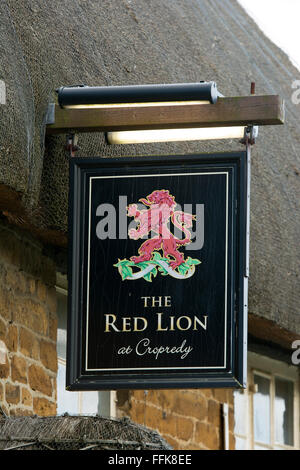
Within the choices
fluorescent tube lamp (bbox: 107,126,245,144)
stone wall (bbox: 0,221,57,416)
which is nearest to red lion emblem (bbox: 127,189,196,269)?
fluorescent tube lamp (bbox: 107,126,245,144)

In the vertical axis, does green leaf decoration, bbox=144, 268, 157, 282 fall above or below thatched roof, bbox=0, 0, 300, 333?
below

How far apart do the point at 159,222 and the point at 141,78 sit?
5.63 ft

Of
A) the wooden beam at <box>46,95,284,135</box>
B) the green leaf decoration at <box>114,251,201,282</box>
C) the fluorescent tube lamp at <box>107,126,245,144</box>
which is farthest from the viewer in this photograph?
the fluorescent tube lamp at <box>107,126,245,144</box>

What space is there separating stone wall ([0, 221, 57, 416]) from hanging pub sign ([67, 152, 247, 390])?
0.48 metres

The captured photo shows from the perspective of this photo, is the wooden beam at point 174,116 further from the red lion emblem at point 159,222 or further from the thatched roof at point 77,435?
the thatched roof at point 77,435

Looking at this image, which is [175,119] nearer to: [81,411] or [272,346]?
[81,411]

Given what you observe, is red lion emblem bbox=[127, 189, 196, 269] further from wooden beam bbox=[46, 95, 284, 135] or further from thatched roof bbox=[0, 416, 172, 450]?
thatched roof bbox=[0, 416, 172, 450]

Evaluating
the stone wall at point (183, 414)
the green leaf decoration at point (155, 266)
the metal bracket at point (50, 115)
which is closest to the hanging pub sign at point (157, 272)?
the green leaf decoration at point (155, 266)

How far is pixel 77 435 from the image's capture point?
16.2 ft

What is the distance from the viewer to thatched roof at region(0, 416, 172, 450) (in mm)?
4895

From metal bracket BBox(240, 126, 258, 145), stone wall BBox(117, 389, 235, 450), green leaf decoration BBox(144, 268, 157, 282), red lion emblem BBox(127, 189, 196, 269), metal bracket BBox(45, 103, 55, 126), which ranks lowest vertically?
stone wall BBox(117, 389, 235, 450)

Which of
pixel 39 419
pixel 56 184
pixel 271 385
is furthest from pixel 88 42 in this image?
pixel 271 385

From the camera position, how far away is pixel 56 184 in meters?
6.00

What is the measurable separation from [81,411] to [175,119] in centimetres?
193
